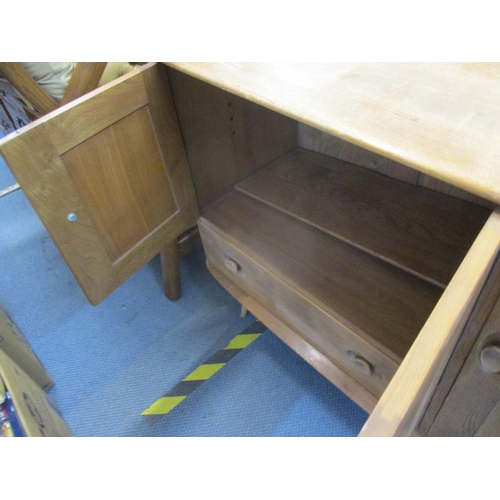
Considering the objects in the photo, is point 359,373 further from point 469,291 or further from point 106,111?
point 106,111

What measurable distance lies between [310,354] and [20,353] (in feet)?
2.21

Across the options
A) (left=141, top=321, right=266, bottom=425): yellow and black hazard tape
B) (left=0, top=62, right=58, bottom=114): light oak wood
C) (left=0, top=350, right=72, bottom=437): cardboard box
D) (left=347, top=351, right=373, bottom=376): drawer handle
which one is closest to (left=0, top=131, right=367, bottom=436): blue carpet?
(left=141, top=321, right=266, bottom=425): yellow and black hazard tape

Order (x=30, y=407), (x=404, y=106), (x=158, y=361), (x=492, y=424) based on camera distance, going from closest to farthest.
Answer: (x=404, y=106) → (x=492, y=424) → (x=30, y=407) → (x=158, y=361)

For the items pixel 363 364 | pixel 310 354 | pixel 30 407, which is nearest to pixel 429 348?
pixel 363 364

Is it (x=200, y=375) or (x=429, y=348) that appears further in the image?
(x=200, y=375)

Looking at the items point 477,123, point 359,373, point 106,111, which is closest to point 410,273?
point 359,373

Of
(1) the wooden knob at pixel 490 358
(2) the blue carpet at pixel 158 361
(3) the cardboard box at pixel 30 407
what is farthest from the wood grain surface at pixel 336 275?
(3) the cardboard box at pixel 30 407

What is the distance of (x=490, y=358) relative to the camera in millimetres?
468

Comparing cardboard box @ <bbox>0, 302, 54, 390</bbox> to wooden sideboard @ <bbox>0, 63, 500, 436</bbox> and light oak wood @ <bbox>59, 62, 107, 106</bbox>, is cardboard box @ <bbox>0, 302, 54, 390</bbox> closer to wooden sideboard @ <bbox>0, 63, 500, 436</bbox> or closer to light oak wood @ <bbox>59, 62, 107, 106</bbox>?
wooden sideboard @ <bbox>0, 63, 500, 436</bbox>

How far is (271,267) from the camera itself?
28.5 inches

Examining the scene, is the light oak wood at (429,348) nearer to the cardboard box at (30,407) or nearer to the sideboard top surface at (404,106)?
the sideboard top surface at (404,106)

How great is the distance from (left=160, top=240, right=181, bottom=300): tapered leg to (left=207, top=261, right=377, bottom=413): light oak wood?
0.57 ft

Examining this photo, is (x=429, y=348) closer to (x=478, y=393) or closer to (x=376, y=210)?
(x=478, y=393)

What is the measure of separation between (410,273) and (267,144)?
493 millimetres
